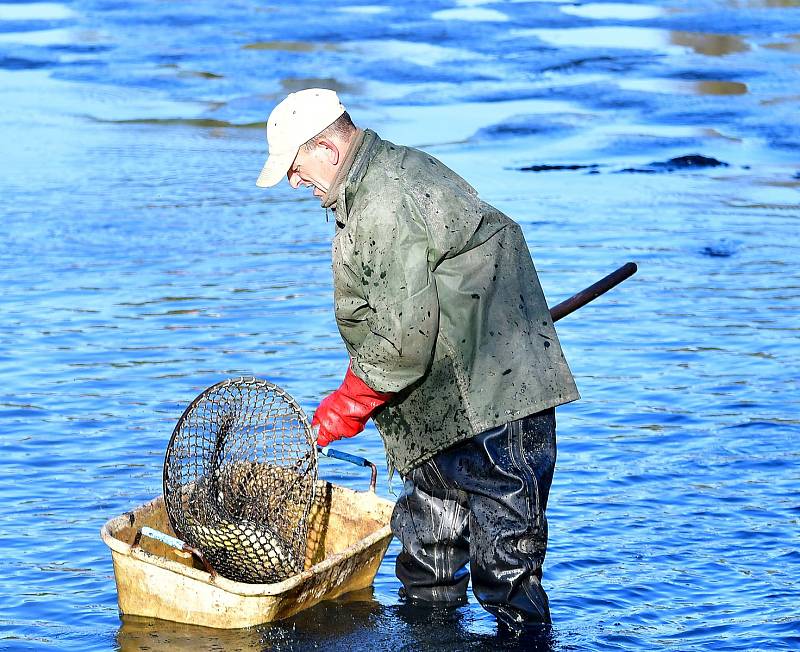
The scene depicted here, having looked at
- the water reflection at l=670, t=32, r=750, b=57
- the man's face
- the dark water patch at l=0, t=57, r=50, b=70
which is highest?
the man's face

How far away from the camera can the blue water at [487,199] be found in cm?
611

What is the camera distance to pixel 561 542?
6.57 m

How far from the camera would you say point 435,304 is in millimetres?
4984

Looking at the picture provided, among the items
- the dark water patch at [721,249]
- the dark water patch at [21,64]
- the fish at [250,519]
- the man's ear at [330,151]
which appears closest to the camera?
the man's ear at [330,151]

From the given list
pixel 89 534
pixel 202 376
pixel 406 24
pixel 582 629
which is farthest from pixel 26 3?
pixel 582 629

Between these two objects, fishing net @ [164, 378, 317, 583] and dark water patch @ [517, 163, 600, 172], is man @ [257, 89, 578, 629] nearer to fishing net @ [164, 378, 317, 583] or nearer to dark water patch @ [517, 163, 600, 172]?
fishing net @ [164, 378, 317, 583]

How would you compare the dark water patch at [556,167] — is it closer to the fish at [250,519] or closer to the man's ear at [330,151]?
the fish at [250,519]

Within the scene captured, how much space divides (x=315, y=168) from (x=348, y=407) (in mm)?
914

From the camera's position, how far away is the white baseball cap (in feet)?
16.3

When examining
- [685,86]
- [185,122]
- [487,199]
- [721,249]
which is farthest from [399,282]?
[685,86]

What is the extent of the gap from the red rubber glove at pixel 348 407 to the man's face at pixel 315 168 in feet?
2.36

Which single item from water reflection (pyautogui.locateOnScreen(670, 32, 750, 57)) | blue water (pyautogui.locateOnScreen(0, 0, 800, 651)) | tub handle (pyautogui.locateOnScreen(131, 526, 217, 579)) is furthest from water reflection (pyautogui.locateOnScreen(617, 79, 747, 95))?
tub handle (pyautogui.locateOnScreen(131, 526, 217, 579))

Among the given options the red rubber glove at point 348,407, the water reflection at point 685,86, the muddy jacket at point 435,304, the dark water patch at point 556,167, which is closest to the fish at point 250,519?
the red rubber glove at point 348,407

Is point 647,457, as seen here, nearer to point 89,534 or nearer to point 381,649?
point 381,649
